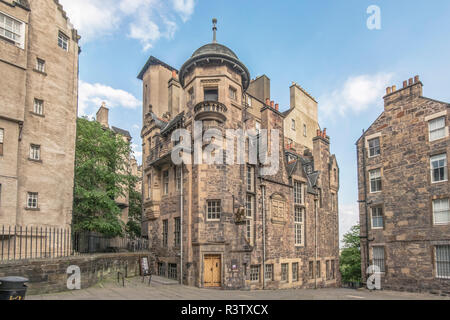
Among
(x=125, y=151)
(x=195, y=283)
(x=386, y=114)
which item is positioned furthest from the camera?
(x=125, y=151)

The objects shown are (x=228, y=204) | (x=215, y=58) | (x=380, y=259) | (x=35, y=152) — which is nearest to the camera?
(x=35, y=152)

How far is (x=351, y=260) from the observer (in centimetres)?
3853

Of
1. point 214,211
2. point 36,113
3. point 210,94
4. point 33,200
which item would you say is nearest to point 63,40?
point 36,113

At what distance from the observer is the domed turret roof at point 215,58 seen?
2148 cm

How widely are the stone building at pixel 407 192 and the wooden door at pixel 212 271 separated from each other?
11.6 meters

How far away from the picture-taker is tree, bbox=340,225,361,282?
3791 centimetres

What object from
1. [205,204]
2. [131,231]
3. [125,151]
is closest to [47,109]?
[125,151]

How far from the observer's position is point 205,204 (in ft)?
66.3

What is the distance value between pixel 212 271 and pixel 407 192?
559 inches

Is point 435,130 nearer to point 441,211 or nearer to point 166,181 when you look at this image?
point 441,211

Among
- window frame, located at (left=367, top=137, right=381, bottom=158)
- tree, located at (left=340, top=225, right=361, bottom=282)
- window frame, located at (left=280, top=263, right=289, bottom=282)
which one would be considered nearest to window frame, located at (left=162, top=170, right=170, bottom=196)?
window frame, located at (left=280, top=263, right=289, bottom=282)

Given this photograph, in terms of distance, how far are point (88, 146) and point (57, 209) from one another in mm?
6380

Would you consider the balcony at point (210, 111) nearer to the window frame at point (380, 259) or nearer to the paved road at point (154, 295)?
the paved road at point (154, 295)

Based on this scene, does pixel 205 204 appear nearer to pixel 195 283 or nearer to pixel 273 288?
pixel 195 283
